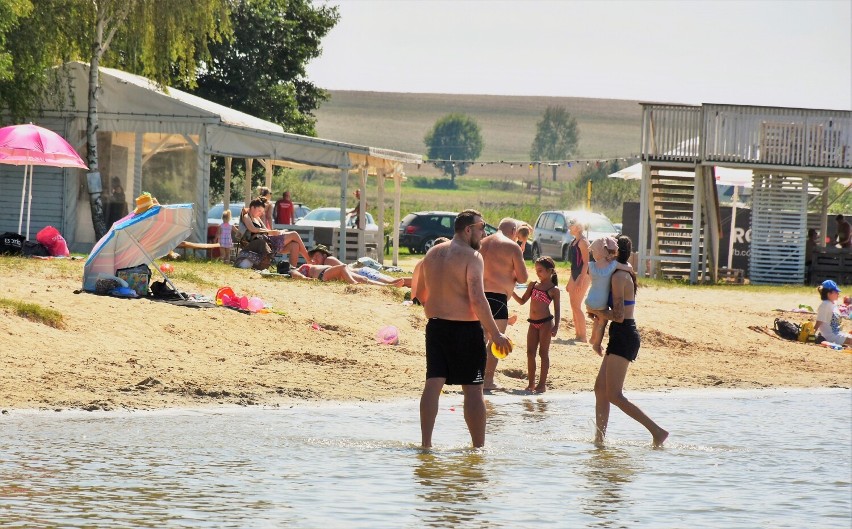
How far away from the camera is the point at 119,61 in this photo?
2973cm

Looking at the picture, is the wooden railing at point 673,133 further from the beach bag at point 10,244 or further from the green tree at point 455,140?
the green tree at point 455,140

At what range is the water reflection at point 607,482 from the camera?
865 centimetres

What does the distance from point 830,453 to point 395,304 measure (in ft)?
26.0

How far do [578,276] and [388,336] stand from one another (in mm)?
2788

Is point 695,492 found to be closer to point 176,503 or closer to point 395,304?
point 176,503

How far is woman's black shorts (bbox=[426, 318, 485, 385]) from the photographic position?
940 cm

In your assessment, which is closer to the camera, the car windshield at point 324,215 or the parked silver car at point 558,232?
the parked silver car at point 558,232

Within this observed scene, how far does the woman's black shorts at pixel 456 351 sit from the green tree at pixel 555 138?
5153 inches

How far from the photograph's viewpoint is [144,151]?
1001 inches

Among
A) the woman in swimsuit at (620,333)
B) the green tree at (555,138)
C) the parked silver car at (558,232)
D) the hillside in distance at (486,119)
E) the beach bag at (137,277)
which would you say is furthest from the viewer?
the hillside in distance at (486,119)

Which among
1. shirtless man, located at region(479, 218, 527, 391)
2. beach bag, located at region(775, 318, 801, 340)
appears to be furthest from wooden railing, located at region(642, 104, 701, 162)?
shirtless man, located at region(479, 218, 527, 391)

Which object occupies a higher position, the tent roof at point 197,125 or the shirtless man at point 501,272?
the tent roof at point 197,125

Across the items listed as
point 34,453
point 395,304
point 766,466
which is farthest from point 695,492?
point 395,304

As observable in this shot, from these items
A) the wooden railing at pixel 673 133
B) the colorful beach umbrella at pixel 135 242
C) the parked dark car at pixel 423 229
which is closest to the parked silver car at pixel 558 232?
the parked dark car at pixel 423 229
